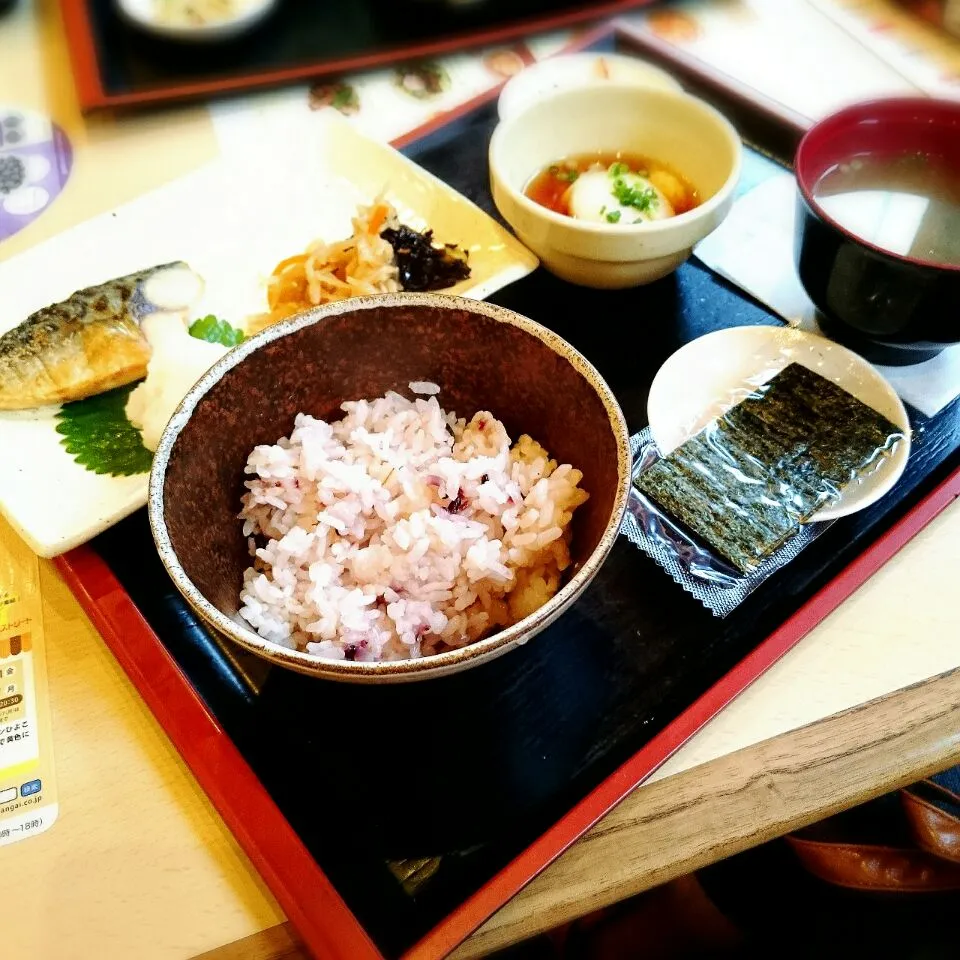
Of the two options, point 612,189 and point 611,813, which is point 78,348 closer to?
point 612,189

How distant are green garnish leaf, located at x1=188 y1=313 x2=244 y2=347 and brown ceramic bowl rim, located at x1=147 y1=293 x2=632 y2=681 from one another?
1.58ft

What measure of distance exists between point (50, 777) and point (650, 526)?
3.23ft

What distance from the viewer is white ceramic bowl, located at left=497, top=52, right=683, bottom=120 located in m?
2.05

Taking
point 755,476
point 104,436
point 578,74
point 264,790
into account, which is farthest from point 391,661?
point 578,74

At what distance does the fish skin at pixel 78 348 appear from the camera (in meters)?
1.52

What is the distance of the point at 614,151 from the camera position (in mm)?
1849

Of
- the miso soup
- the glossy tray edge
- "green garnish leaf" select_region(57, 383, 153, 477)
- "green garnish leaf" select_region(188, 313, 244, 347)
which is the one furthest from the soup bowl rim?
"green garnish leaf" select_region(57, 383, 153, 477)

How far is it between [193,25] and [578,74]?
115 cm

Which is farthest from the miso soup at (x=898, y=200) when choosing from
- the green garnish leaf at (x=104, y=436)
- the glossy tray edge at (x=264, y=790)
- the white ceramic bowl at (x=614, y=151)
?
the green garnish leaf at (x=104, y=436)

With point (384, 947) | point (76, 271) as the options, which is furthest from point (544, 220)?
point (384, 947)

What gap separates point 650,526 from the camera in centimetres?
131

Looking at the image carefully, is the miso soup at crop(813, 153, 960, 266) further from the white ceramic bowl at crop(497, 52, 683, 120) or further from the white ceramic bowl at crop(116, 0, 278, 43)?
the white ceramic bowl at crop(116, 0, 278, 43)

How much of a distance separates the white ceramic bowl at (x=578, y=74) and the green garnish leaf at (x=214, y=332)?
0.91m

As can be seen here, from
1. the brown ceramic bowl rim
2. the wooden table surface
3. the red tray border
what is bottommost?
the wooden table surface
